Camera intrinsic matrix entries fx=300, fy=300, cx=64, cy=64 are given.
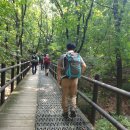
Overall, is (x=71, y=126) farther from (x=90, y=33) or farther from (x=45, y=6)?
(x=45, y=6)

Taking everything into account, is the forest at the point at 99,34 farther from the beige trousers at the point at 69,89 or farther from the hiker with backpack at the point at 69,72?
the beige trousers at the point at 69,89

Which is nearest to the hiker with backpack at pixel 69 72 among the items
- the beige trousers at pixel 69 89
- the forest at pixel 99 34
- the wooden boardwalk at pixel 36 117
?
the beige trousers at pixel 69 89

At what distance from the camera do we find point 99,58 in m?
19.5

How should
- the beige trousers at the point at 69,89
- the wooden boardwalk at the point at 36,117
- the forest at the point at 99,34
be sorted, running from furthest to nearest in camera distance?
the forest at the point at 99,34, the beige trousers at the point at 69,89, the wooden boardwalk at the point at 36,117

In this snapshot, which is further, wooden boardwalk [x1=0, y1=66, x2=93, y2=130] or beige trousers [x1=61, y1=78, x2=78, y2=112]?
beige trousers [x1=61, y1=78, x2=78, y2=112]

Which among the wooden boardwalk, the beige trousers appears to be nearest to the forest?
the wooden boardwalk

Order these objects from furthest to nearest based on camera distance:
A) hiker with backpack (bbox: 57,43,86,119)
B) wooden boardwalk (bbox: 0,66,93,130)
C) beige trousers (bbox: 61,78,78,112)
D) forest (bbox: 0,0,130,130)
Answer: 1. forest (bbox: 0,0,130,130)
2. beige trousers (bbox: 61,78,78,112)
3. hiker with backpack (bbox: 57,43,86,119)
4. wooden boardwalk (bbox: 0,66,93,130)

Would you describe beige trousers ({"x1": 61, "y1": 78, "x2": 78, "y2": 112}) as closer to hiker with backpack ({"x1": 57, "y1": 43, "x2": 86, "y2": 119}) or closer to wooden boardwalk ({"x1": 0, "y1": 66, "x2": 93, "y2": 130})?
hiker with backpack ({"x1": 57, "y1": 43, "x2": 86, "y2": 119})

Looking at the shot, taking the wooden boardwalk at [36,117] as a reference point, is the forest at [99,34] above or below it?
above

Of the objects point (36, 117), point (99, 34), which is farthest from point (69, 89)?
point (99, 34)

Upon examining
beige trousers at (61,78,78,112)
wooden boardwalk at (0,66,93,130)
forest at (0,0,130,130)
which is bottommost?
wooden boardwalk at (0,66,93,130)

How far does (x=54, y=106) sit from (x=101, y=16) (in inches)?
524

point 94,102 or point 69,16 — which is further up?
point 69,16

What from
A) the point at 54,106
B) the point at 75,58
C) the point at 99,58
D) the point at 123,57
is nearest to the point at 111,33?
the point at 123,57
